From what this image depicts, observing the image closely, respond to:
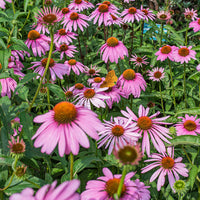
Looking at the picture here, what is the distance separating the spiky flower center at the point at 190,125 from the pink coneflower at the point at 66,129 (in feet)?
2.61

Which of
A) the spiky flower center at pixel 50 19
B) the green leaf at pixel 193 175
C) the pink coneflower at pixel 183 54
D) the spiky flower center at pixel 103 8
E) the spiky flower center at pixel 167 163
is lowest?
the green leaf at pixel 193 175

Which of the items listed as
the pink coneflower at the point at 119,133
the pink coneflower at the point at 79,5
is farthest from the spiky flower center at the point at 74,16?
the pink coneflower at the point at 119,133

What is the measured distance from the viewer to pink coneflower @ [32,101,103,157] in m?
0.84

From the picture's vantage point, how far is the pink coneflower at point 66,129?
84cm

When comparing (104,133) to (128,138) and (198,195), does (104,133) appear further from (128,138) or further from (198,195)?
(198,195)

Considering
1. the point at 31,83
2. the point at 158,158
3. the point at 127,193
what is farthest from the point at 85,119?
the point at 31,83

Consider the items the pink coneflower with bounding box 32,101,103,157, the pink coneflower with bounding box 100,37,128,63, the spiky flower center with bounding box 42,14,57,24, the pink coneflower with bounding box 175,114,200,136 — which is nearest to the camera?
the pink coneflower with bounding box 32,101,103,157

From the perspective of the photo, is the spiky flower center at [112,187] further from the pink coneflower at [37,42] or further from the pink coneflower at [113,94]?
the pink coneflower at [37,42]

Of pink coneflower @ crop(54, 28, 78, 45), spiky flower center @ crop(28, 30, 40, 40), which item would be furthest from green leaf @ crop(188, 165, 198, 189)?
pink coneflower @ crop(54, 28, 78, 45)

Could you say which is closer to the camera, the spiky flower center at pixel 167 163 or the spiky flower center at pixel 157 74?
the spiky flower center at pixel 167 163

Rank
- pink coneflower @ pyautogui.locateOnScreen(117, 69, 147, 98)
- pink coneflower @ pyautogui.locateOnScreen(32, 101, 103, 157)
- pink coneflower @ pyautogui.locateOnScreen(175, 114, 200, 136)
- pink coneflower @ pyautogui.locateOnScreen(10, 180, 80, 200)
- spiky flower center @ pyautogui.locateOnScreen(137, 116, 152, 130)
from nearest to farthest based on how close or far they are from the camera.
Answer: pink coneflower @ pyautogui.locateOnScreen(10, 180, 80, 200) → pink coneflower @ pyautogui.locateOnScreen(32, 101, 103, 157) → spiky flower center @ pyautogui.locateOnScreen(137, 116, 152, 130) → pink coneflower @ pyautogui.locateOnScreen(175, 114, 200, 136) → pink coneflower @ pyautogui.locateOnScreen(117, 69, 147, 98)

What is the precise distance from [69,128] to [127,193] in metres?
0.34

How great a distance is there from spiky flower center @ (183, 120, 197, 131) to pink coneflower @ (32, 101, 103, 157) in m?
0.79

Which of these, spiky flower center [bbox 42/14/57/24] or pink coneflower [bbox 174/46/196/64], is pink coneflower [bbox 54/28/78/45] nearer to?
pink coneflower [bbox 174/46/196/64]
